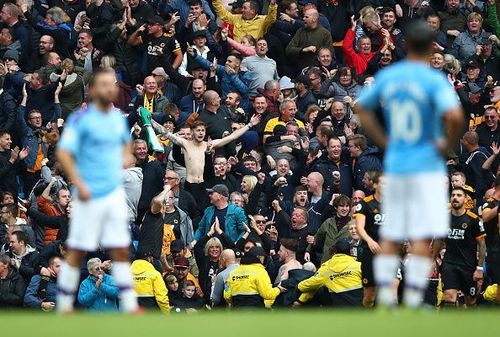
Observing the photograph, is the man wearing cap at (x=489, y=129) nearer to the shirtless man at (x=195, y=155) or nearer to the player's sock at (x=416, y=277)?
the shirtless man at (x=195, y=155)

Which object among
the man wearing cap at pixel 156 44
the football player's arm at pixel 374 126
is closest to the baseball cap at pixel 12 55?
the man wearing cap at pixel 156 44

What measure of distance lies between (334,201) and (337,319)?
10.2 metres

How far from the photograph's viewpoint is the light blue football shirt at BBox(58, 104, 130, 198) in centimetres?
1325

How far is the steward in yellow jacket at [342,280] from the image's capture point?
19.2 m

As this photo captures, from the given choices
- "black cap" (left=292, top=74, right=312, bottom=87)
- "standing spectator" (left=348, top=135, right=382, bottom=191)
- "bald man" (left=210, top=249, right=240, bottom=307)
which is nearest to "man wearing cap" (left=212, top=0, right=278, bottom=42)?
"black cap" (left=292, top=74, right=312, bottom=87)

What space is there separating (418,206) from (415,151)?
1.38ft

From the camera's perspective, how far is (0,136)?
78.8 ft

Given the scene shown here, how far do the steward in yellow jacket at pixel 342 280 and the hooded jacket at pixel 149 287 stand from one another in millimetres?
1852

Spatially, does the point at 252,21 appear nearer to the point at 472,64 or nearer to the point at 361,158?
the point at 472,64

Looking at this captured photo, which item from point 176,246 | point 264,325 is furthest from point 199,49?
point 264,325

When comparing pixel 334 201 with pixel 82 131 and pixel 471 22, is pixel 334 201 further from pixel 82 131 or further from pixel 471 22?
pixel 82 131

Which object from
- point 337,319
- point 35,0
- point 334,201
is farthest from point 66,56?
point 337,319

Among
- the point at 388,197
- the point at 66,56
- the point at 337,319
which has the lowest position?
the point at 337,319

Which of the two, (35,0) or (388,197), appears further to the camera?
(35,0)
